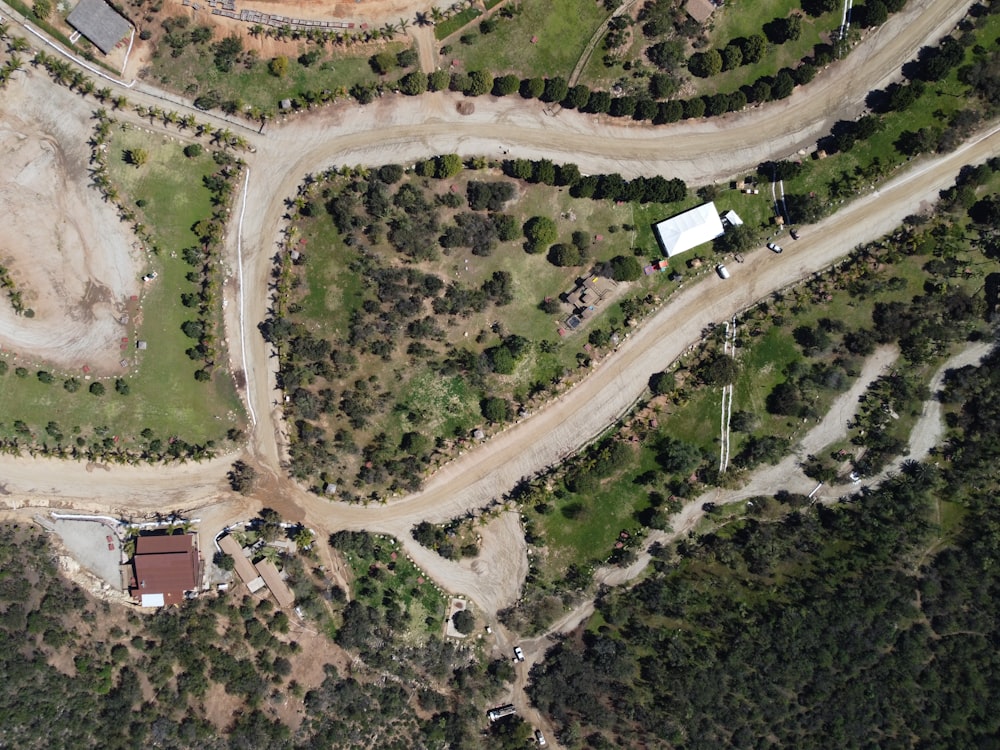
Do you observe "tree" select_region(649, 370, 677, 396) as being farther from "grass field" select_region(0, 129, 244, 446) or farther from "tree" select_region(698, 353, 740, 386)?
"grass field" select_region(0, 129, 244, 446)

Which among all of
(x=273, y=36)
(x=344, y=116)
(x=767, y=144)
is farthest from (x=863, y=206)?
(x=273, y=36)

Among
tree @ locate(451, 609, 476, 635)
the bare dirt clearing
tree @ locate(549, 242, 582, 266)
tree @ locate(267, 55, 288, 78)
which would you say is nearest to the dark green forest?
tree @ locate(451, 609, 476, 635)

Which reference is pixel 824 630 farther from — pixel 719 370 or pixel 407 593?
pixel 407 593

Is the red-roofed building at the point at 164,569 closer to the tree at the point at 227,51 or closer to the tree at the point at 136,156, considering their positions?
the tree at the point at 136,156

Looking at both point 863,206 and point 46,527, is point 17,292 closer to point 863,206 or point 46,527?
point 46,527

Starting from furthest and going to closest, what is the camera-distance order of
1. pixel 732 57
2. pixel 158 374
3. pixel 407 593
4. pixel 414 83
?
pixel 407 593, pixel 158 374, pixel 414 83, pixel 732 57

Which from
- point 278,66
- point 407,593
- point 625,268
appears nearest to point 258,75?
point 278,66
